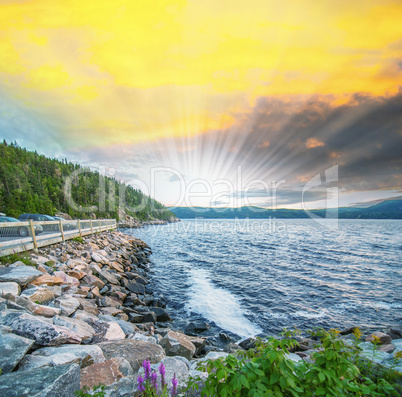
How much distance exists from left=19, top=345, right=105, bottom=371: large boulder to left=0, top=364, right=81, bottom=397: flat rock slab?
0.90 m

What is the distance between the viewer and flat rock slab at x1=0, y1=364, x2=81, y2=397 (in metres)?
2.18

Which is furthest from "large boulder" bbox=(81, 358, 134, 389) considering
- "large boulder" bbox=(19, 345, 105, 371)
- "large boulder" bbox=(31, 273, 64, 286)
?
"large boulder" bbox=(31, 273, 64, 286)

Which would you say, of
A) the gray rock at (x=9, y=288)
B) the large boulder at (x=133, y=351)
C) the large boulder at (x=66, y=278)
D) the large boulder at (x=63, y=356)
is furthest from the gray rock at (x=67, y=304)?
the large boulder at (x=63, y=356)

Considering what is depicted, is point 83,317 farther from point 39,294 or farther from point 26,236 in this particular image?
point 26,236

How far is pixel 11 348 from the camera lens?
321cm

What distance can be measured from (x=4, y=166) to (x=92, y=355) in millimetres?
96652

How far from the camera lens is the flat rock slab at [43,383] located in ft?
7.16

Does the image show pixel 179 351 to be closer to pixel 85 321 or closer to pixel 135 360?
pixel 135 360

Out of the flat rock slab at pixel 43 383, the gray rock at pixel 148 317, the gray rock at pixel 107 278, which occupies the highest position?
the flat rock slab at pixel 43 383

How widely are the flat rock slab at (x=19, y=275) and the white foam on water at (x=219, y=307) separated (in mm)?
7518

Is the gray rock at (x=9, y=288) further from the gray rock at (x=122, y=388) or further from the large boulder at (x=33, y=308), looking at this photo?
the gray rock at (x=122, y=388)

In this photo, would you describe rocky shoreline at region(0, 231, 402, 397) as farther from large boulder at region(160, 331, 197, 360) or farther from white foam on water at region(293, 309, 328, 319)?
white foam on water at region(293, 309, 328, 319)

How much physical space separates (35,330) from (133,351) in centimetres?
193

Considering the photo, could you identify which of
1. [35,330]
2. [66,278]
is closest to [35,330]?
[35,330]
